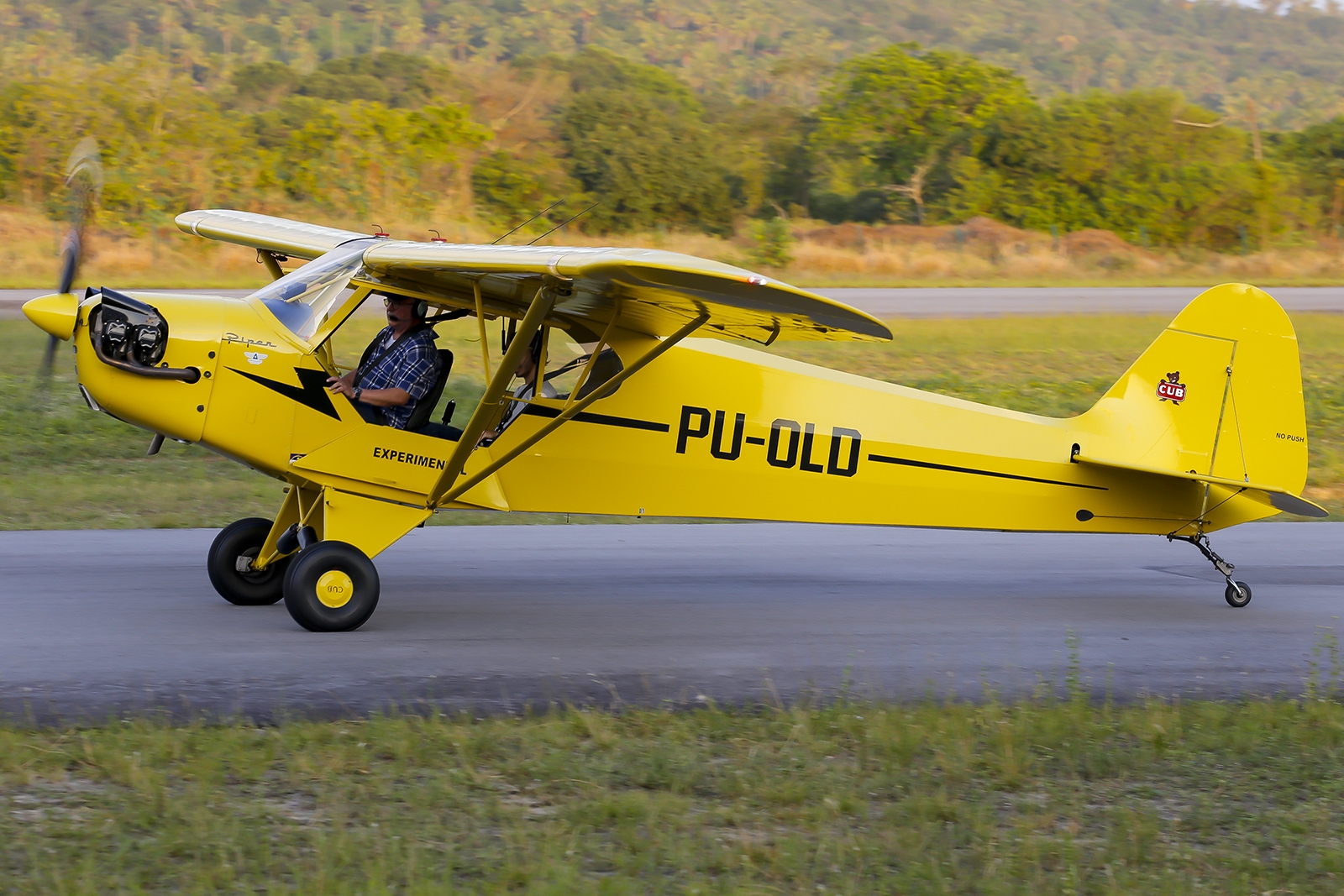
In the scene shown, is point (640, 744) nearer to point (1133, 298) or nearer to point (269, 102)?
point (1133, 298)

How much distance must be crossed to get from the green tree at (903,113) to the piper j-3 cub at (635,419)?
32.5 m

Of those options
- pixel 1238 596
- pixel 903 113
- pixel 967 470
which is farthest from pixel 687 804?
pixel 903 113

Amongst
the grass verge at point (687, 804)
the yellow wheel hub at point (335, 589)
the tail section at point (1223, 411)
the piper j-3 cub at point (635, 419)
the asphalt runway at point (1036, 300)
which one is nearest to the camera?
the grass verge at point (687, 804)

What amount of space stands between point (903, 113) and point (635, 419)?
121ft

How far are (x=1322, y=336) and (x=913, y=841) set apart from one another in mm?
22029

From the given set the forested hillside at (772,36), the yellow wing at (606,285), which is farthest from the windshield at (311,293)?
the forested hillside at (772,36)

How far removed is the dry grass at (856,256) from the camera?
24953 millimetres

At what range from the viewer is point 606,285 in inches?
285

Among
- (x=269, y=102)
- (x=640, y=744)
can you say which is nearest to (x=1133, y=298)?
(x=640, y=744)

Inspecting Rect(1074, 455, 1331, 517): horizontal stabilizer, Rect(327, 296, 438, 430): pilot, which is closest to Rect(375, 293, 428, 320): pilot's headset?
Rect(327, 296, 438, 430): pilot

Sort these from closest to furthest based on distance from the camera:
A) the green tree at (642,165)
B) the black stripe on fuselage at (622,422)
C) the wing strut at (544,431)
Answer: the wing strut at (544,431)
the black stripe on fuselage at (622,422)
the green tree at (642,165)

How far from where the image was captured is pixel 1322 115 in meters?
95.4

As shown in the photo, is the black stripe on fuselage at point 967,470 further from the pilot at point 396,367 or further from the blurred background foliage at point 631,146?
the blurred background foliage at point 631,146

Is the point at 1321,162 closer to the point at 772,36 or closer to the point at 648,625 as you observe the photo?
the point at 648,625
